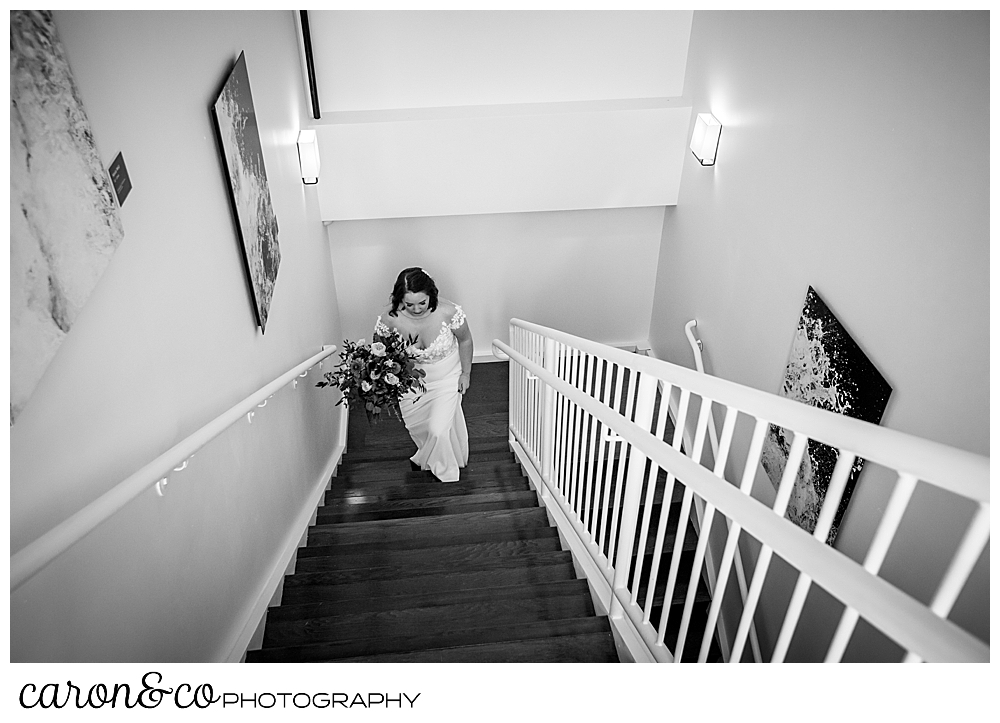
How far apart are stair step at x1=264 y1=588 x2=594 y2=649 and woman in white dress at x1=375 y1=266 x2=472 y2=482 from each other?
1763mm

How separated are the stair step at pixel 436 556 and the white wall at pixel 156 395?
271 mm

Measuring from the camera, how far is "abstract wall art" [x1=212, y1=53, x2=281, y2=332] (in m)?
2.27

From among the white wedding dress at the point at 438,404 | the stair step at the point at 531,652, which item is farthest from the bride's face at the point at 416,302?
the stair step at the point at 531,652

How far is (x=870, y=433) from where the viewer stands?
0.82 meters

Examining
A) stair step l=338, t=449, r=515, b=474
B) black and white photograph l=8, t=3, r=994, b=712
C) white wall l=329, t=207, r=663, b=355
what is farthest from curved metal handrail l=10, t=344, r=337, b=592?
white wall l=329, t=207, r=663, b=355

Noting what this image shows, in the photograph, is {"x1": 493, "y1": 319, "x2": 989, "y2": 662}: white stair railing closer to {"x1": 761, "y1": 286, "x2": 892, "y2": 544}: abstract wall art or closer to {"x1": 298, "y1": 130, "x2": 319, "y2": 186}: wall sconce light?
{"x1": 761, "y1": 286, "x2": 892, "y2": 544}: abstract wall art

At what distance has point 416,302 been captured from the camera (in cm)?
388

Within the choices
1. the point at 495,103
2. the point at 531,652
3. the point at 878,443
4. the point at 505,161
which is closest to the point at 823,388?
the point at 531,652

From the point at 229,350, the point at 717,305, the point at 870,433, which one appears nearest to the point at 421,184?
the point at 717,305

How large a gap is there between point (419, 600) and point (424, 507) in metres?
1.20

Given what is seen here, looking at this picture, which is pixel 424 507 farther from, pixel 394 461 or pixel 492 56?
pixel 492 56

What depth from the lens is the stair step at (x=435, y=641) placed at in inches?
80.4
